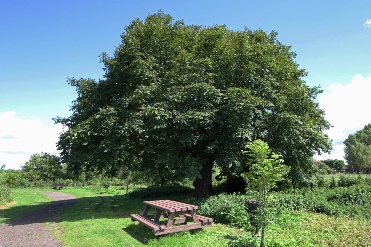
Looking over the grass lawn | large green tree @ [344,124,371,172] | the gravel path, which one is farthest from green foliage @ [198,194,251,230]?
large green tree @ [344,124,371,172]

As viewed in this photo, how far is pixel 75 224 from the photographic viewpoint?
38.1 feet

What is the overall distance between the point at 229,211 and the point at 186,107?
20.1ft

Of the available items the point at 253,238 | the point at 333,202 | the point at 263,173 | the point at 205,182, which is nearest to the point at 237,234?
the point at 253,238

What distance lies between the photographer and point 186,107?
1454 centimetres

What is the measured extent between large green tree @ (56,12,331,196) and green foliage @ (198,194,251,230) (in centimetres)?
246

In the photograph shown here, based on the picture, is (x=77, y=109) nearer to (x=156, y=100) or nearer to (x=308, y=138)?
(x=156, y=100)

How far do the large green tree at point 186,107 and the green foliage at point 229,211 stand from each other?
246cm

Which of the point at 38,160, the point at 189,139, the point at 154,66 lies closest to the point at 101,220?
the point at 189,139

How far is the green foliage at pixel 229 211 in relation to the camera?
9680 mm

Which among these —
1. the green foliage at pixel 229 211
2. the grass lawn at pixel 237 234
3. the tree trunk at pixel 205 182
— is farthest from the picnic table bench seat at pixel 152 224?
the tree trunk at pixel 205 182

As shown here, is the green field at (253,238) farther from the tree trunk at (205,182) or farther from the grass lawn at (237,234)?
the tree trunk at (205,182)

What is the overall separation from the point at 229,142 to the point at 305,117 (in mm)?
5368

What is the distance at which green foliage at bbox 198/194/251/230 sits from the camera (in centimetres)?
968

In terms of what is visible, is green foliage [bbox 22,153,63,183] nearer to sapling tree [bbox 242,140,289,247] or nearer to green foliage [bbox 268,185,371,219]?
green foliage [bbox 268,185,371,219]
